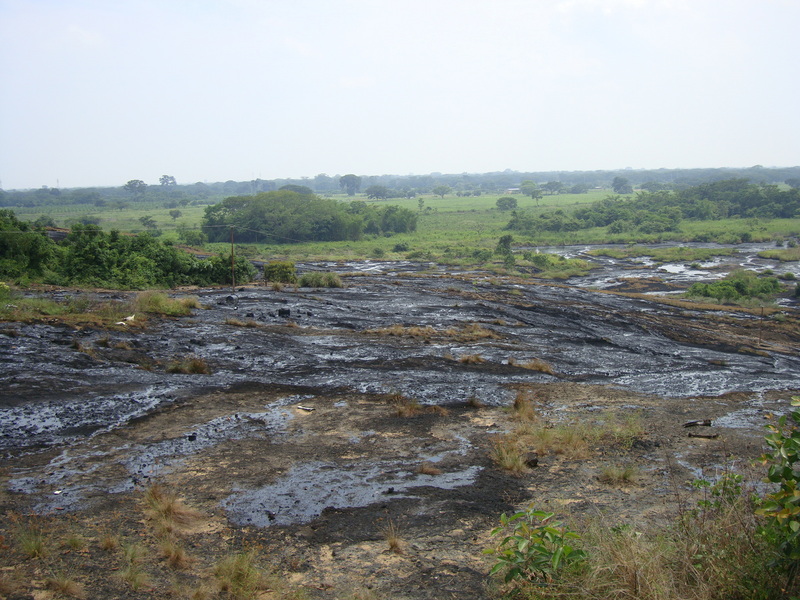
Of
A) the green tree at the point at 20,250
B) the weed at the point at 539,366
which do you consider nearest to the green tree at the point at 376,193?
the green tree at the point at 20,250

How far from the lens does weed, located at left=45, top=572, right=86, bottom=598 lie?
5348 mm

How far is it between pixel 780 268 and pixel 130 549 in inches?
2290

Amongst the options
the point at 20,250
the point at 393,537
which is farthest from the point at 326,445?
the point at 20,250

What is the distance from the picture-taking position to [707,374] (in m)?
19.2

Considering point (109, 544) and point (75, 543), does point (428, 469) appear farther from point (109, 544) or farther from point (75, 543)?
point (75, 543)

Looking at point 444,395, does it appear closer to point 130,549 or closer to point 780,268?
point 130,549

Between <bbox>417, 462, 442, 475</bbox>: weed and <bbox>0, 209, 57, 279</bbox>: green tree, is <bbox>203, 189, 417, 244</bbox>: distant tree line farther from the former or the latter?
<bbox>417, 462, 442, 475</bbox>: weed

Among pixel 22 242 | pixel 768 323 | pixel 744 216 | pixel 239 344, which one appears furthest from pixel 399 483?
pixel 744 216

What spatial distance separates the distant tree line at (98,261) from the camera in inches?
1045

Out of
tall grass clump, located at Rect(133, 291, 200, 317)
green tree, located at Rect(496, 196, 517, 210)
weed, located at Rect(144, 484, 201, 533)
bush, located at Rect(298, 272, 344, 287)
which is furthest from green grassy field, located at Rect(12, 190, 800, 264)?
weed, located at Rect(144, 484, 201, 533)

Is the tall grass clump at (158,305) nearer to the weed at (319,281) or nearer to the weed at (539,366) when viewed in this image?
the weed at (539,366)

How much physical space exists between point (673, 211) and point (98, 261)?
86.6 m

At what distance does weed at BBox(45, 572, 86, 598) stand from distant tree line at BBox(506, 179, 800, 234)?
8200cm

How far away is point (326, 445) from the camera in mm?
10242
